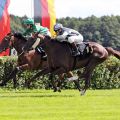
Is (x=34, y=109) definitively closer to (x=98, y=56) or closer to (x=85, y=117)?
(x=85, y=117)

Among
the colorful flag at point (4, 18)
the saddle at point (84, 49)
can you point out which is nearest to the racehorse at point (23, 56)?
the saddle at point (84, 49)

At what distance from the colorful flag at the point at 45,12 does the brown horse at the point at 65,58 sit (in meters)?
8.54

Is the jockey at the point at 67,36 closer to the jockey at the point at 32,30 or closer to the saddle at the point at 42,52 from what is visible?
the jockey at the point at 32,30

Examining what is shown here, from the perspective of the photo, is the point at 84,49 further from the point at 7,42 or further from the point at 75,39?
the point at 7,42

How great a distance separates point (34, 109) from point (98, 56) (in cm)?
542

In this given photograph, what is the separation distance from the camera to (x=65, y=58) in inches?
736

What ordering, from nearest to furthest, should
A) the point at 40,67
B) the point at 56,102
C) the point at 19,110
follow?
the point at 19,110
the point at 56,102
the point at 40,67

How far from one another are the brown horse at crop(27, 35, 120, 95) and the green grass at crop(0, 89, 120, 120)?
61.5 inches

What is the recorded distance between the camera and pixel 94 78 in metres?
23.2

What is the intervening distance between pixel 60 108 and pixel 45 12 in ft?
46.7

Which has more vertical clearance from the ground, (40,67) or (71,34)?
(71,34)

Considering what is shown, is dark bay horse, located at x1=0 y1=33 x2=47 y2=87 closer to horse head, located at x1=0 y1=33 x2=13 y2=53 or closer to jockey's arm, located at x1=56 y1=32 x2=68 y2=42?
horse head, located at x1=0 y1=33 x2=13 y2=53

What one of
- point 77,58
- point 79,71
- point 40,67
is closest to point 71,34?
point 77,58

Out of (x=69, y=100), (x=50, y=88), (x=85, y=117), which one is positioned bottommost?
(x=50, y=88)
